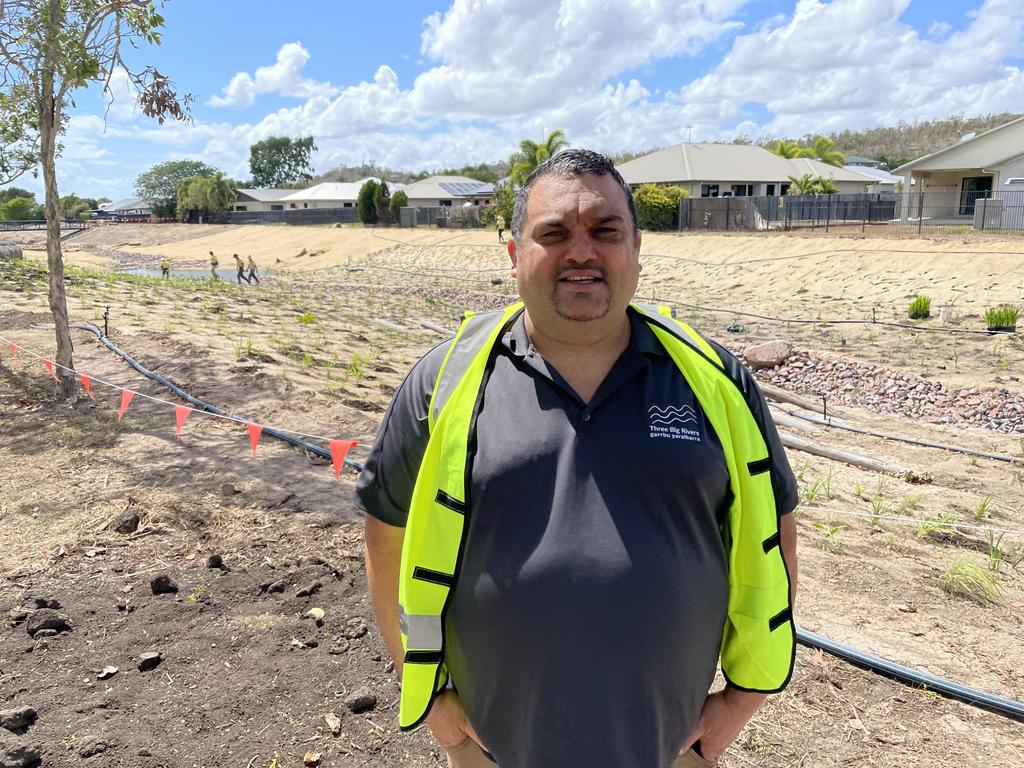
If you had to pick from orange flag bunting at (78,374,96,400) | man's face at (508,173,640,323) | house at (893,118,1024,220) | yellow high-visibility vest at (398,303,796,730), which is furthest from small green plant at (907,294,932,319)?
man's face at (508,173,640,323)

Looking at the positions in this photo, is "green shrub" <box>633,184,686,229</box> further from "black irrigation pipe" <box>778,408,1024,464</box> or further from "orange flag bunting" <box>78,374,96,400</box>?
"orange flag bunting" <box>78,374,96,400</box>

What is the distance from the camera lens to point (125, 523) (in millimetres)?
4715

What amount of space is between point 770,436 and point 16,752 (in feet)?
9.80

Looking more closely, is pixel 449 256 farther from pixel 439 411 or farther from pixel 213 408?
pixel 439 411

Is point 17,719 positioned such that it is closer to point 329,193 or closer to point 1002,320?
point 1002,320

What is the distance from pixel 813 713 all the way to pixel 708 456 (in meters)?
2.13

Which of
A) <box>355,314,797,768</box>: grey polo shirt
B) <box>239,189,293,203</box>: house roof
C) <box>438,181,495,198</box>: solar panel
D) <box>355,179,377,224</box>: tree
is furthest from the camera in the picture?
<box>239,189,293,203</box>: house roof

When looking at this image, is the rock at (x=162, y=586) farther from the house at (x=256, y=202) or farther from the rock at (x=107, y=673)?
the house at (x=256, y=202)

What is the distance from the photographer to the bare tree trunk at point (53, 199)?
6641mm

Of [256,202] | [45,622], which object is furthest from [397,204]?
[45,622]

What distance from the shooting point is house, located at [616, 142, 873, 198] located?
139ft

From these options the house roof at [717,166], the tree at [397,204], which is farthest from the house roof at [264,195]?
the house roof at [717,166]

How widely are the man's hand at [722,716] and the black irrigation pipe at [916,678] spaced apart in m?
1.94

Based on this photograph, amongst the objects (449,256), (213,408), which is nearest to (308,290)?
(449,256)
